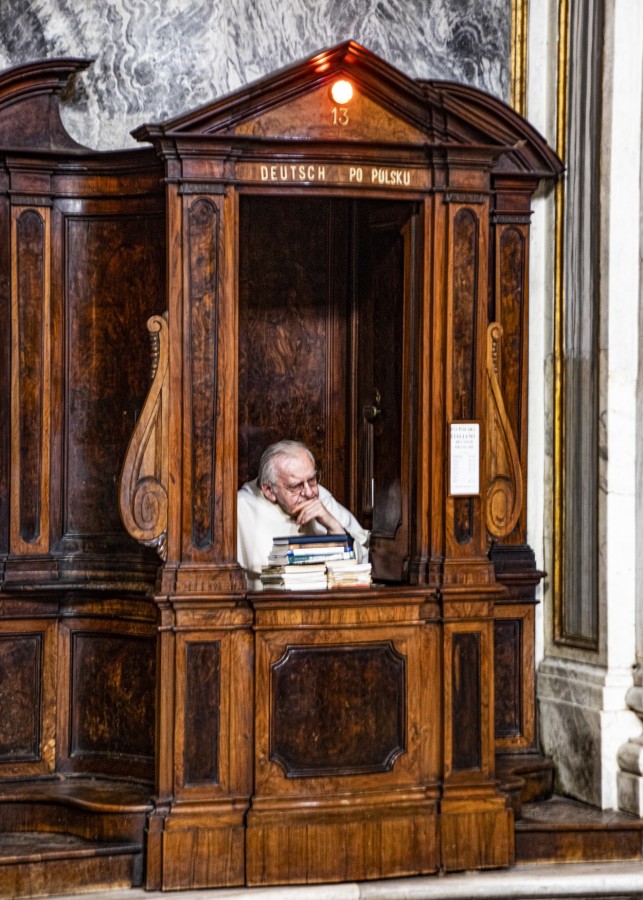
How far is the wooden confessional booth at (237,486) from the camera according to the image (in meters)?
5.61

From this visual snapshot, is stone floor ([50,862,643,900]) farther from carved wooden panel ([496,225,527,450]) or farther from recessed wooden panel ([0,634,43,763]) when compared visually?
carved wooden panel ([496,225,527,450])

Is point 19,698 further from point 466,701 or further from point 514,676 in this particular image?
point 514,676

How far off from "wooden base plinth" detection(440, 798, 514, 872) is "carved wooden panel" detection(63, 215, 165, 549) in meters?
1.74

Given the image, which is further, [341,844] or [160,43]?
[160,43]

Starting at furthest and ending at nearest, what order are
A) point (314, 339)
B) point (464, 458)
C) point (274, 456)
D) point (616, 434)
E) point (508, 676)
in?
1. point (314, 339)
2. point (508, 676)
3. point (616, 434)
4. point (274, 456)
5. point (464, 458)

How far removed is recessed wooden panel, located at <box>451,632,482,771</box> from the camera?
5.87 m

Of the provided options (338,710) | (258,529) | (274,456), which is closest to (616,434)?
(274,456)

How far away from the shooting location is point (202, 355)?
18.4 feet

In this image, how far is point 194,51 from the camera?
639 cm

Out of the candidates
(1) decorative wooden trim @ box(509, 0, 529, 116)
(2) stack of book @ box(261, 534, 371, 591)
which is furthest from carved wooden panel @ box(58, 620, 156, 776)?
(1) decorative wooden trim @ box(509, 0, 529, 116)

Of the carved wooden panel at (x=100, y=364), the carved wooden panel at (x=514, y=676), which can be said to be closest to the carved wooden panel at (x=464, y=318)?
the carved wooden panel at (x=514, y=676)

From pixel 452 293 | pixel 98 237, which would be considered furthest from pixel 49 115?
pixel 452 293

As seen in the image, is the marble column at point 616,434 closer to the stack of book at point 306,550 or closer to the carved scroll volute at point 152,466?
the stack of book at point 306,550

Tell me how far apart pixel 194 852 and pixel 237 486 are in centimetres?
137
